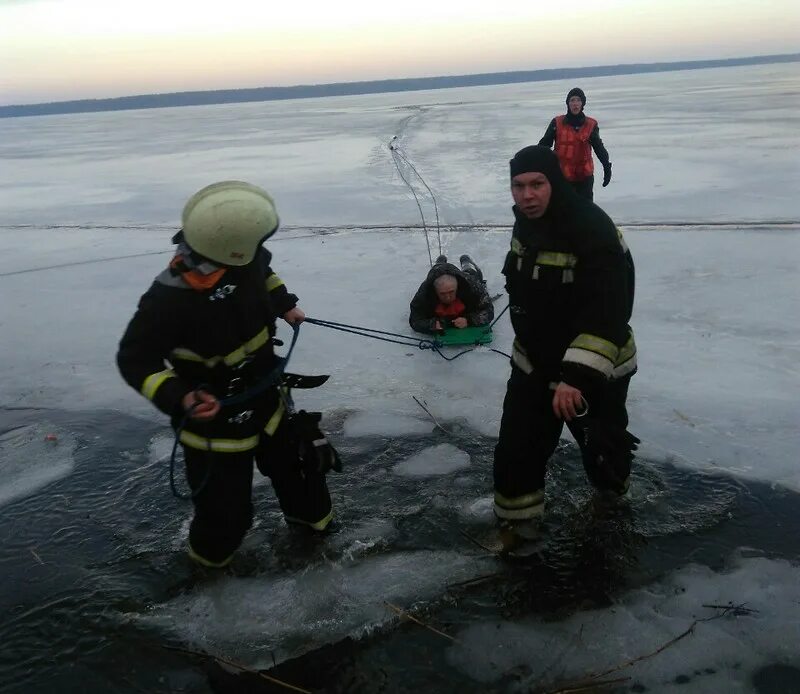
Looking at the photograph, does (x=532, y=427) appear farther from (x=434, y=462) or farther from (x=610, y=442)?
(x=434, y=462)

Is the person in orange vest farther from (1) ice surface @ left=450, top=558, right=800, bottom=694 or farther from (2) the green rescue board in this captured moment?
(1) ice surface @ left=450, top=558, right=800, bottom=694

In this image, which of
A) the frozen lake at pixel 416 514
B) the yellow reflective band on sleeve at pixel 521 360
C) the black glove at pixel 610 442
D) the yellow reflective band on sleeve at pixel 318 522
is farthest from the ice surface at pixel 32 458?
the black glove at pixel 610 442

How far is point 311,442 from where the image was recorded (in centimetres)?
258

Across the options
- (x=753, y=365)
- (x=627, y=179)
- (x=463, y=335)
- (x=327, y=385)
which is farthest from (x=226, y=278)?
(x=627, y=179)

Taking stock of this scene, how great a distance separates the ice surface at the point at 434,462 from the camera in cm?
341

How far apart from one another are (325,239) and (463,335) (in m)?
3.62

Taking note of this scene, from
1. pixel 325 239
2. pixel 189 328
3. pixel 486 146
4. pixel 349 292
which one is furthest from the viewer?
pixel 486 146

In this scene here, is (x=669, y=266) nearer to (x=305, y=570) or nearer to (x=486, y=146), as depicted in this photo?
(x=305, y=570)

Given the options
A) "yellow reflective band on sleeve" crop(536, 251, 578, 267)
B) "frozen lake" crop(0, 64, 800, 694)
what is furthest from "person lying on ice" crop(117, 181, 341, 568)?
"yellow reflective band on sleeve" crop(536, 251, 578, 267)

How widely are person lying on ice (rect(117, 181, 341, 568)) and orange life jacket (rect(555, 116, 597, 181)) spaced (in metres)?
5.26

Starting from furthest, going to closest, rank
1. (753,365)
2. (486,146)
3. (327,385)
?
1. (486,146)
2. (327,385)
3. (753,365)

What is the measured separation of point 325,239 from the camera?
26.2 feet

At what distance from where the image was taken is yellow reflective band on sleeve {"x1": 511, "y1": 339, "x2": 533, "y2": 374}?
263 cm

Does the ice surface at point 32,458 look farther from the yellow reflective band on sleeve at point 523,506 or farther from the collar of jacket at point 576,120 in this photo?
the collar of jacket at point 576,120
